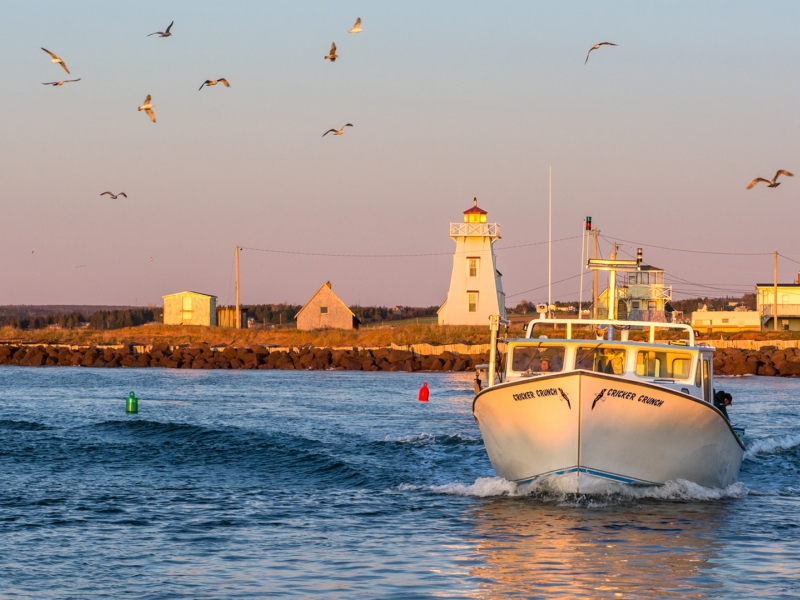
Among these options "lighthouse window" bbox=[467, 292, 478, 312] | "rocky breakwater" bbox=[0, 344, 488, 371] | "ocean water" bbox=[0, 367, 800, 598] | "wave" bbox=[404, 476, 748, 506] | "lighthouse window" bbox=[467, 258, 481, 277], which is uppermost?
"lighthouse window" bbox=[467, 258, 481, 277]

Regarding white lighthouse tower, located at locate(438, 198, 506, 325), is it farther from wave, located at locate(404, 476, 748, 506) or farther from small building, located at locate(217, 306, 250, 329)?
wave, located at locate(404, 476, 748, 506)

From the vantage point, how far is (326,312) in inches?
3509

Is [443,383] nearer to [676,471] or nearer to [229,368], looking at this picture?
[229,368]

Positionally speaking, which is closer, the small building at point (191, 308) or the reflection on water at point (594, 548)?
the reflection on water at point (594, 548)

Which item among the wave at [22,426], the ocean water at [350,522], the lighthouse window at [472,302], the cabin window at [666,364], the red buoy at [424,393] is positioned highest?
the lighthouse window at [472,302]

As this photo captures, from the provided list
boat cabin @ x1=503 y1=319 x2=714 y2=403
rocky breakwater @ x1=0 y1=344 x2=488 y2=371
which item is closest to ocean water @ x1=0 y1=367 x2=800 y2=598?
boat cabin @ x1=503 y1=319 x2=714 y2=403

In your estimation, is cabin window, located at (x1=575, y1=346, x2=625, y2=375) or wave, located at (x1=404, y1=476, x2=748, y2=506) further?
cabin window, located at (x1=575, y1=346, x2=625, y2=375)

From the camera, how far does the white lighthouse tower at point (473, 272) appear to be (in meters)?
77.9

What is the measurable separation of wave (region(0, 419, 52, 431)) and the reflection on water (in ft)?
53.6

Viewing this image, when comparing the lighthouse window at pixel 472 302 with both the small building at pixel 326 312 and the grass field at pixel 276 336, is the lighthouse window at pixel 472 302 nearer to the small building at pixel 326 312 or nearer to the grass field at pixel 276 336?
the grass field at pixel 276 336

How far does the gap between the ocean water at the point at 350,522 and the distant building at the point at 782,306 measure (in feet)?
211

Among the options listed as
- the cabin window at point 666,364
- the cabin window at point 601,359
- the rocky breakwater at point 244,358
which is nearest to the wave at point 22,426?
the cabin window at point 601,359

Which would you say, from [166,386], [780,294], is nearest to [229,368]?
[166,386]

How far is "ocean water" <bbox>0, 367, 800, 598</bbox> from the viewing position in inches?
490
